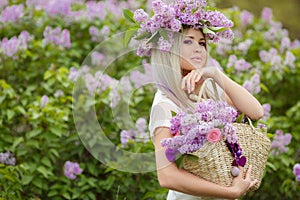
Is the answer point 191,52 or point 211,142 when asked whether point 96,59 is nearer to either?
point 191,52

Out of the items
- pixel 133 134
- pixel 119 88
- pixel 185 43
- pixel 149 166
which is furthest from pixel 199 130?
pixel 119 88

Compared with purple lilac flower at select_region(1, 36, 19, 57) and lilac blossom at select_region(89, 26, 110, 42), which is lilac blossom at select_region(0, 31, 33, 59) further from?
lilac blossom at select_region(89, 26, 110, 42)

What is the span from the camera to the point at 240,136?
8.29 ft

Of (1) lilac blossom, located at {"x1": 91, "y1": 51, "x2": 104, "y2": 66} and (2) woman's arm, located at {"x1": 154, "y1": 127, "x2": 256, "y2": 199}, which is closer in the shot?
(2) woman's arm, located at {"x1": 154, "y1": 127, "x2": 256, "y2": 199}

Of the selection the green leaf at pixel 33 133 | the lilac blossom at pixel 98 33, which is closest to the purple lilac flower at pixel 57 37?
the lilac blossom at pixel 98 33

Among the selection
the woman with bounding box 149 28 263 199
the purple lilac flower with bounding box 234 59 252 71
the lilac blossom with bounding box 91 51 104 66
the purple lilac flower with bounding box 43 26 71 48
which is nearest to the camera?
the woman with bounding box 149 28 263 199

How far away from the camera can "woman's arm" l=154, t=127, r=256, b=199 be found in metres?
2.47

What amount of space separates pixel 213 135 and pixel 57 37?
2.90 meters

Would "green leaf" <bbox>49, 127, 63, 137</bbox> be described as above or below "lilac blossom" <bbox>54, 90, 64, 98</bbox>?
below

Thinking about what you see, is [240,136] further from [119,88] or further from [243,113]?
[119,88]

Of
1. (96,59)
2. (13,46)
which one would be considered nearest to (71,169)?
(96,59)

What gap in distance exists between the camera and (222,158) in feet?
8.08

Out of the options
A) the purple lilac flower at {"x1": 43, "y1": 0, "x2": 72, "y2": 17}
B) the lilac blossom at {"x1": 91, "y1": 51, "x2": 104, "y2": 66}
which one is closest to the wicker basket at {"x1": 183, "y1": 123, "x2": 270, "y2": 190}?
the lilac blossom at {"x1": 91, "y1": 51, "x2": 104, "y2": 66}

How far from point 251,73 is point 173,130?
Result: 2.48 m
